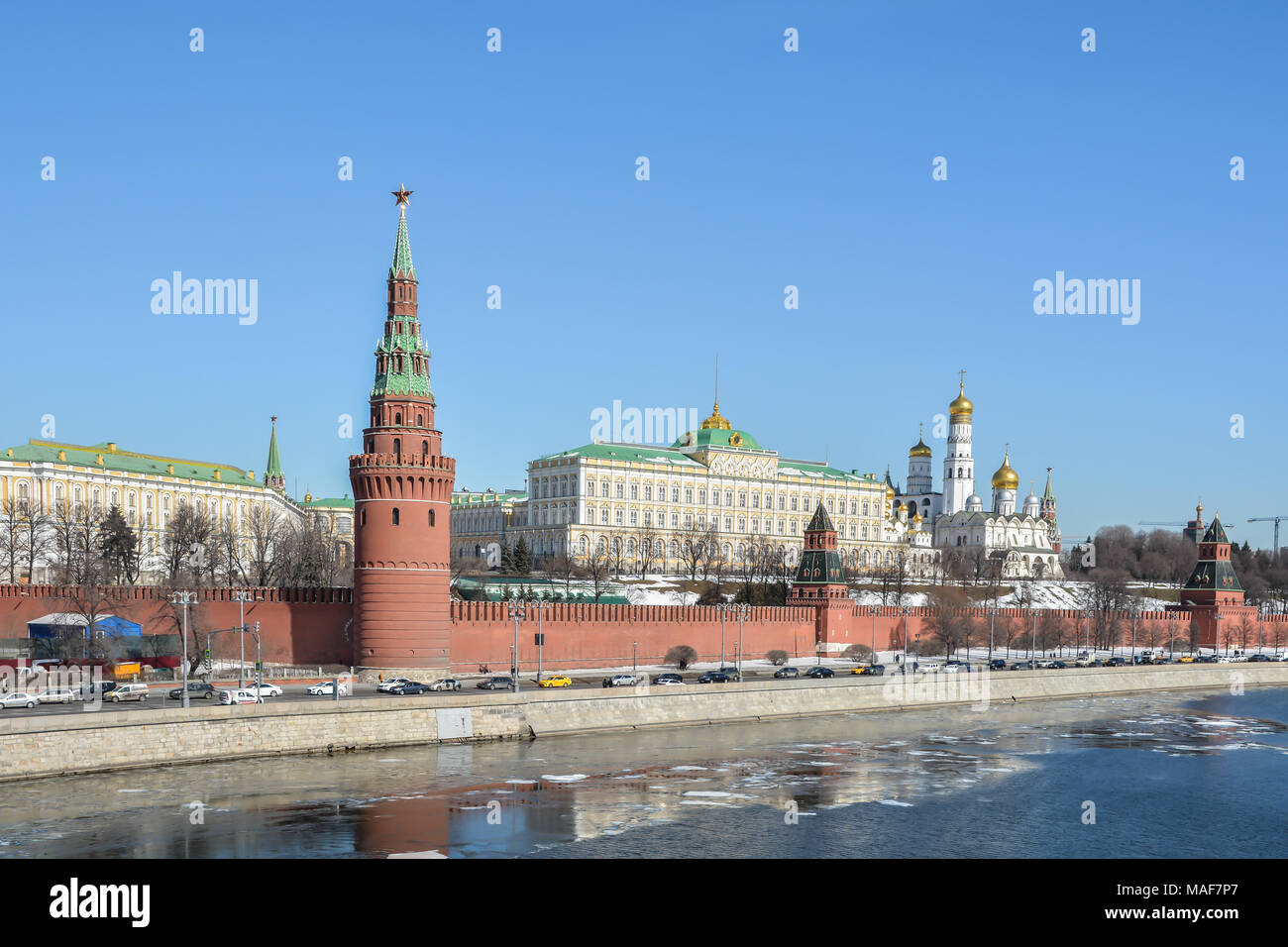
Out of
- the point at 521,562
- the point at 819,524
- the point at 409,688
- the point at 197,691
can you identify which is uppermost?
the point at 819,524

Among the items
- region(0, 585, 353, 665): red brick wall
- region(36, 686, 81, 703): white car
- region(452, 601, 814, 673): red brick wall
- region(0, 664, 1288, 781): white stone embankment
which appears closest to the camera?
region(0, 664, 1288, 781): white stone embankment

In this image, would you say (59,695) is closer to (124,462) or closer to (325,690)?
(325,690)

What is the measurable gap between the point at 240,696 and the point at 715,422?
96954 mm

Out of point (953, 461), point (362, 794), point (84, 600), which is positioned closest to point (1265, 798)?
point (362, 794)

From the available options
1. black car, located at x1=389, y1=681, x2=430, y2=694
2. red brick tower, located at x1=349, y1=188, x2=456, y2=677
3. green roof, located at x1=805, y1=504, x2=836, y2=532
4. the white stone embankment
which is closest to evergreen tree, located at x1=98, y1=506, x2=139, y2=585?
red brick tower, located at x1=349, y1=188, x2=456, y2=677

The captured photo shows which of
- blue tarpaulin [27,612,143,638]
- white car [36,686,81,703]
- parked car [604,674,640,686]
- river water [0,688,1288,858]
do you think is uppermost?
blue tarpaulin [27,612,143,638]

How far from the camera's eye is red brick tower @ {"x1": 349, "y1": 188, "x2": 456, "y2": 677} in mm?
55219

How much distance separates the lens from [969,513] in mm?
158250

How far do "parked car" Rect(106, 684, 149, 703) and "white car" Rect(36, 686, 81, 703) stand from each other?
1024 millimetres

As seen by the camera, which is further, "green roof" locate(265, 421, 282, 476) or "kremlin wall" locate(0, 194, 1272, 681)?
"green roof" locate(265, 421, 282, 476)

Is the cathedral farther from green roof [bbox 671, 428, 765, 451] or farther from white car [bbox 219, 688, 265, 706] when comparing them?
white car [bbox 219, 688, 265, 706]

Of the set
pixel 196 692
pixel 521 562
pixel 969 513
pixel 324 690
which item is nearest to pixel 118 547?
pixel 521 562
